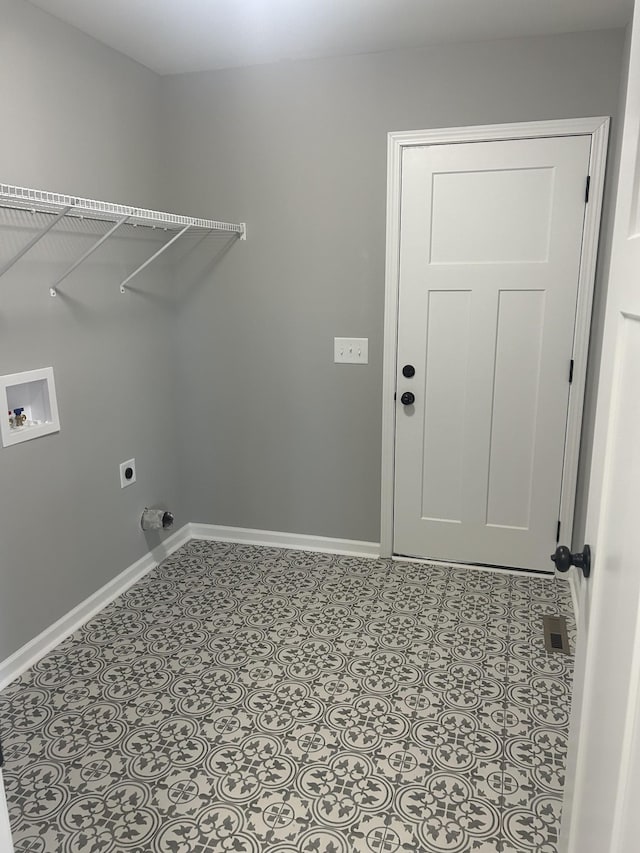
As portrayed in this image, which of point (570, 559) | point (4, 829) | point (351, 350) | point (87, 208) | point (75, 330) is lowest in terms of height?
point (4, 829)

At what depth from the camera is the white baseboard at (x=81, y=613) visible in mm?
2322

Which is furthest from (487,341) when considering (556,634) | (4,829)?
(4,829)

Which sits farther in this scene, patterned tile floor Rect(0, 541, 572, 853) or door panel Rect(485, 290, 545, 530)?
door panel Rect(485, 290, 545, 530)

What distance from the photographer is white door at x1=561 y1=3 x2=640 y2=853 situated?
861 millimetres

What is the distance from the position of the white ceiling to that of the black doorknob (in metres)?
2.02

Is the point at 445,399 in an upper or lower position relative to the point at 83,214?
lower

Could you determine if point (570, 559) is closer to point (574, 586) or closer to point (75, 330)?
point (574, 586)

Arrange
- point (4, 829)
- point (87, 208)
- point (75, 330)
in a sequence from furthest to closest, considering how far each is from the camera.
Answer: point (75, 330), point (87, 208), point (4, 829)

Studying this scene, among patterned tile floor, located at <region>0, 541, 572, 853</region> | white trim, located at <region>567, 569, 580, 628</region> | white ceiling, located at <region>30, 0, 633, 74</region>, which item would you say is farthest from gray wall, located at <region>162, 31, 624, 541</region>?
white trim, located at <region>567, 569, 580, 628</region>

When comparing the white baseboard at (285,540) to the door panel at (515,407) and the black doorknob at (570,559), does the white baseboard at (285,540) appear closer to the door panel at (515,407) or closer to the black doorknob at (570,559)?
the door panel at (515,407)

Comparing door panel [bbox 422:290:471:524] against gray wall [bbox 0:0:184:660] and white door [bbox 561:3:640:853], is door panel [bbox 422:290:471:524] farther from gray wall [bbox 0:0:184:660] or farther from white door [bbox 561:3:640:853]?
white door [bbox 561:3:640:853]

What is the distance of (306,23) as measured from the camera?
2408mm

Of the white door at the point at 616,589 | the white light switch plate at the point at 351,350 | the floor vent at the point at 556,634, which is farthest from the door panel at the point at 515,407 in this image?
the white door at the point at 616,589

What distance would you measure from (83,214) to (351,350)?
131 cm
